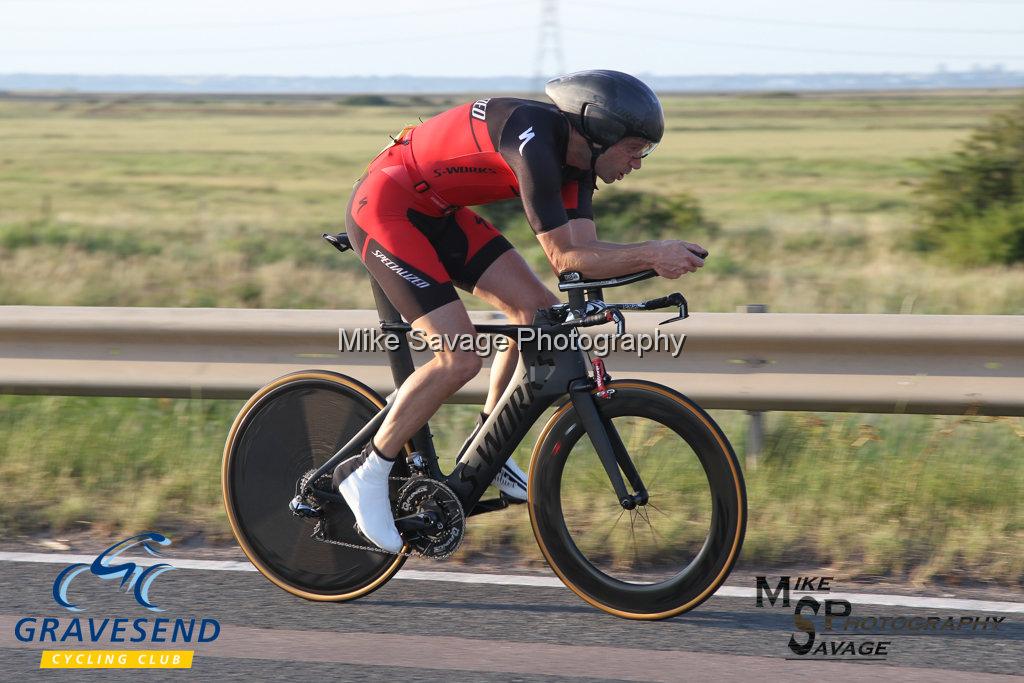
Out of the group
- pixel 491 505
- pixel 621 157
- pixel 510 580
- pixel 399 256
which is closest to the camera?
pixel 621 157

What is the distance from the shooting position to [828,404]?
5.22m

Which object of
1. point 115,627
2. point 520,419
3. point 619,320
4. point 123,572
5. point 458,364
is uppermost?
point 619,320

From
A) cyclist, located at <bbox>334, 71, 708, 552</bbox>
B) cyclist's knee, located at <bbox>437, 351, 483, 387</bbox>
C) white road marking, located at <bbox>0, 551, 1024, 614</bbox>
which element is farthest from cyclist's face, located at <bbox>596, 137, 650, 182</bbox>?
white road marking, located at <bbox>0, 551, 1024, 614</bbox>

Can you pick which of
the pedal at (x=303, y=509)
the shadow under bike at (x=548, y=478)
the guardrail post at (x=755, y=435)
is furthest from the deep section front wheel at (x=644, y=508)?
the guardrail post at (x=755, y=435)

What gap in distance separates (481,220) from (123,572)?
6.16 feet

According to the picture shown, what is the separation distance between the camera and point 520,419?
4.17 m

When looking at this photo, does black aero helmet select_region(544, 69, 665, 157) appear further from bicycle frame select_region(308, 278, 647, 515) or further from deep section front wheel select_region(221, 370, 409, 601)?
deep section front wheel select_region(221, 370, 409, 601)

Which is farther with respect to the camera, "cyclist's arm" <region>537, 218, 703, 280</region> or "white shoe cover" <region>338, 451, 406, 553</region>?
"white shoe cover" <region>338, 451, 406, 553</region>

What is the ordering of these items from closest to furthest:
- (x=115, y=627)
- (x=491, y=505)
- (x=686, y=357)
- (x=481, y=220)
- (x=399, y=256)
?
(x=115, y=627) → (x=399, y=256) → (x=491, y=505) → (x=481, y=220) → (x=686, y=357)

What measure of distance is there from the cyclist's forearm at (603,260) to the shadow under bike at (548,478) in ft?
0.18

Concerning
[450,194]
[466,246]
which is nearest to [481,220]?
[466,246]

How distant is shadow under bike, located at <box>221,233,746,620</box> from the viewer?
13.1ft

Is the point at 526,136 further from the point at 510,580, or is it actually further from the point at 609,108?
the point at 510,580

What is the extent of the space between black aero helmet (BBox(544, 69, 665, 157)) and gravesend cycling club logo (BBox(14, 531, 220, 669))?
203 cm
